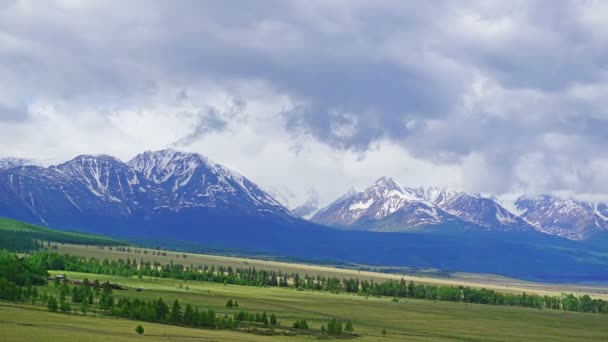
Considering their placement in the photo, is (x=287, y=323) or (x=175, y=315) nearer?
(x=175, y=315)

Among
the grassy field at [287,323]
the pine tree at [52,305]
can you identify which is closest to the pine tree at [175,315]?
the grassy field at [287,323]

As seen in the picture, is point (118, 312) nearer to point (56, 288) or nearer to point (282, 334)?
point (282, 334)

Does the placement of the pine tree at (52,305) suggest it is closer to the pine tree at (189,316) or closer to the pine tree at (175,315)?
the pine tree at (175,315)

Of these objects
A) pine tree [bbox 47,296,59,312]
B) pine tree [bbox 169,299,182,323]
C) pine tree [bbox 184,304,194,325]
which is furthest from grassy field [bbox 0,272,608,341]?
pine tree [bbox 169,299,182,323]

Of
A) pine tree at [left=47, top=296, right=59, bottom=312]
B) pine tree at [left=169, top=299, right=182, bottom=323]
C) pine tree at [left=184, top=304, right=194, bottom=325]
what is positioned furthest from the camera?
pine tree at [left=169, top=299, right=182, bottom=323]

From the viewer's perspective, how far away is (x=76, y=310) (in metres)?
139

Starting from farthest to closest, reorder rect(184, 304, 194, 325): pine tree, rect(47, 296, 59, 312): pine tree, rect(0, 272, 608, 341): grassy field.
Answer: rect(184, 304, 194, 325): pine tree
rect(47, 296, 59, 312): pine tree
rect(0, 272, 608, 341): grassy field

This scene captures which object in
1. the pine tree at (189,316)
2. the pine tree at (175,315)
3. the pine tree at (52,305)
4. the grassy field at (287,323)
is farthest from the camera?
the pine tree at (175,315)

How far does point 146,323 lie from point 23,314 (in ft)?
61.9

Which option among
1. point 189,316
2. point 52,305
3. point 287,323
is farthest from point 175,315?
point 287,323

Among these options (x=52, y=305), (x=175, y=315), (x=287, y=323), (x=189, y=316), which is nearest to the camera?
(x=52, y=305)

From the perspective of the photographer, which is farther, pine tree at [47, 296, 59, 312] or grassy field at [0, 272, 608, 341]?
pine tree at [47, 296, 59, 312]

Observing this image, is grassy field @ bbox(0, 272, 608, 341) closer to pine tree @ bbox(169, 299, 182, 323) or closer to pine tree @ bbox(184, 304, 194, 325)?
pine tree @ bbox(184, 304, 194, 325)

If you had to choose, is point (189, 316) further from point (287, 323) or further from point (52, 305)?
point (287, 323)
